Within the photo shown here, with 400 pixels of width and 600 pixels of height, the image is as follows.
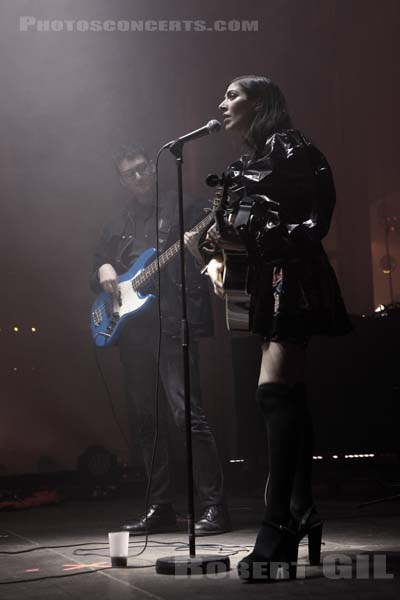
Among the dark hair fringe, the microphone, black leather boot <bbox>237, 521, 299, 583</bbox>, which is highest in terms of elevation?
the dark hair fringe

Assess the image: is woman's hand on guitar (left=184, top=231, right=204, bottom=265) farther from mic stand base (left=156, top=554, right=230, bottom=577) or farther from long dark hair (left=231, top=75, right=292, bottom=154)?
mic stand base (left=156, top=554, right=230, bottom=577)

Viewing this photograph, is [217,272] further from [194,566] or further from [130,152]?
[130,152]

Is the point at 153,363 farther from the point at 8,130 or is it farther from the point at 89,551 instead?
the point at 8,130

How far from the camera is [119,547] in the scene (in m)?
2.34

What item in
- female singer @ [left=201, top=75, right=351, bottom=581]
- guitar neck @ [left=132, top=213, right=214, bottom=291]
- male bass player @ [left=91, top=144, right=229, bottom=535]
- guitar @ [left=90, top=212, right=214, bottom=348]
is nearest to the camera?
female singer @ [left=201, top=75, right=351, bottom=581]

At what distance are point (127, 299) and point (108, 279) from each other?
4.9 inches

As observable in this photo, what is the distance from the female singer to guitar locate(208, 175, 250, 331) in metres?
0.01

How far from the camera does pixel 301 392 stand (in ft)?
7.14

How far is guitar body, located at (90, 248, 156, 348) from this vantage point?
3635 millimetres

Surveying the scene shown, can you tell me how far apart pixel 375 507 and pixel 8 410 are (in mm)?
2615

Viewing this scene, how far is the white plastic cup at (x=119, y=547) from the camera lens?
2.32m

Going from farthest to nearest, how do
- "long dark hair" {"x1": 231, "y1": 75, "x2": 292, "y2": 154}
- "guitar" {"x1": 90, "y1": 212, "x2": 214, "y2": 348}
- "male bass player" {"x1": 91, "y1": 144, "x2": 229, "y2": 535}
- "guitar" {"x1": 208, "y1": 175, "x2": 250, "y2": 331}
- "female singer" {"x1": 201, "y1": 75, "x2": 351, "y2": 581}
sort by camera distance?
"guitar" {"x1": 90, "y1": 212, "x2": 214, "y2": 348}
"male bass player" {"x1": 91, "y1": 144, "x2": 229, "y2": 535}
"long dark hair" {"x1": 231, "y1": 75, "x2": 292, "y2": 154}
"guitar" {"x1": 208, "y1": 175, "x2": 250, "y2": 331}
"female singer" {"x1": 201, "y1": 75, "x2": 351, "y2": 581}

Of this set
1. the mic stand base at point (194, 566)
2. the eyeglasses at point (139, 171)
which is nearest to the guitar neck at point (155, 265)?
the eyeglasses at point (139, 171)

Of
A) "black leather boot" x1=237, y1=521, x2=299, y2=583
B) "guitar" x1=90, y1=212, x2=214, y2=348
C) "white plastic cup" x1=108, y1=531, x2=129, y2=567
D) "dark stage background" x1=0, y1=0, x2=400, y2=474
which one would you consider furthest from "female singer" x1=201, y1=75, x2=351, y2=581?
"dark stage background" x1=0, y1=0, x2=400, y2=474
